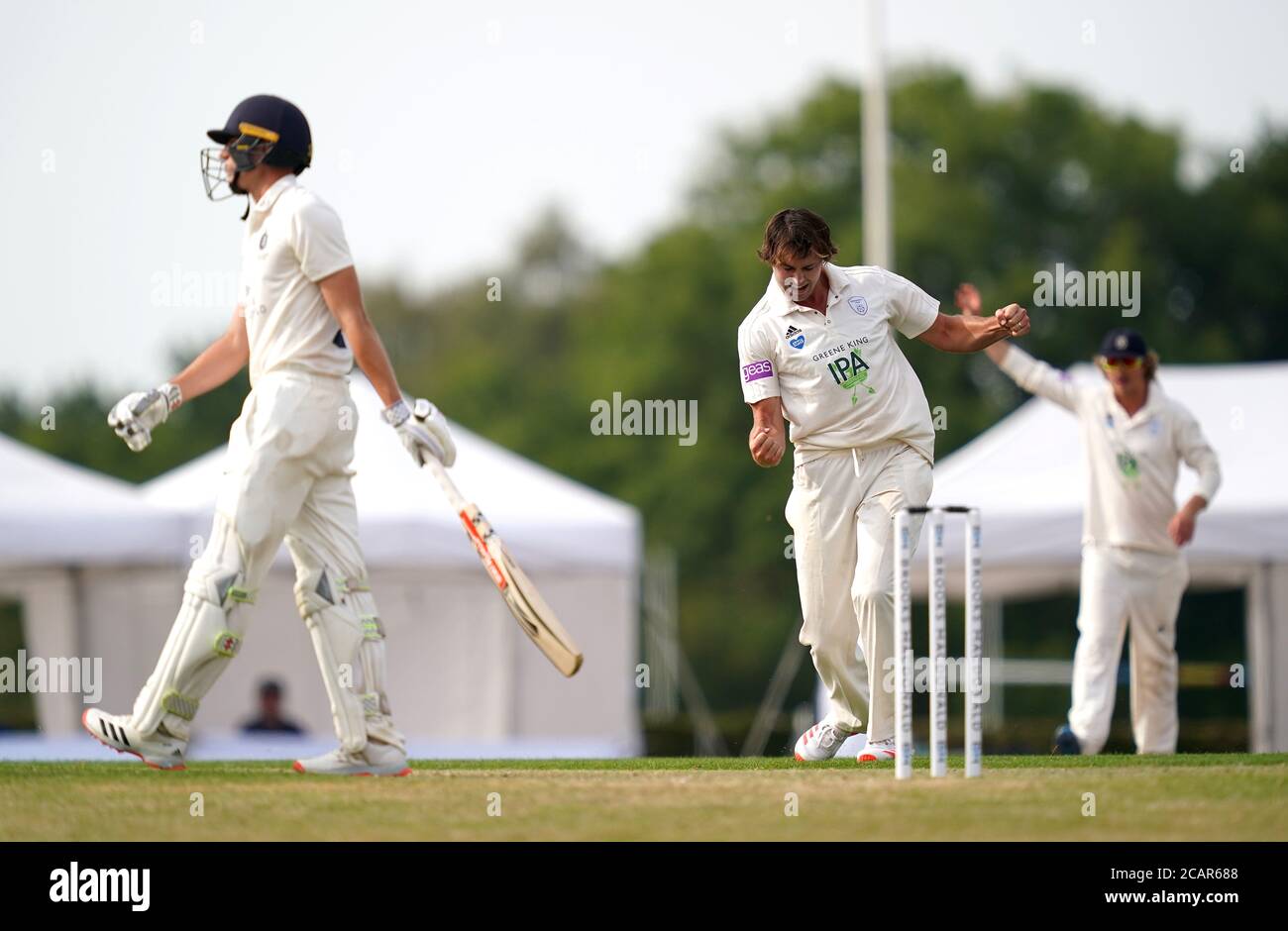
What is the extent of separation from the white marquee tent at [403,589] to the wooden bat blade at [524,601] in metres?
8.83

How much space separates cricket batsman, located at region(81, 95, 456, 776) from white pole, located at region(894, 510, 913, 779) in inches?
64.2

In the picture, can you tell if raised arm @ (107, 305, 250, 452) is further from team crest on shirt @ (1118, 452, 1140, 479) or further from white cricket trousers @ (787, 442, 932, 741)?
team crest on shirt @ (1118, 452, 1140, 479)

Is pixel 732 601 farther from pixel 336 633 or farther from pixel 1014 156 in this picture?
pixel 336 633

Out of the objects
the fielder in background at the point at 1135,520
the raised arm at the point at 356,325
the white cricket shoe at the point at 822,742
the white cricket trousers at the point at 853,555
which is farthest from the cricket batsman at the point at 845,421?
the fielder in background at the point at 1135,520

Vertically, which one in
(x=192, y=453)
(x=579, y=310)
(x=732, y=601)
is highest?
(x=579, y=310)

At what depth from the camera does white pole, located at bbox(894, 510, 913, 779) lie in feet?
20.5

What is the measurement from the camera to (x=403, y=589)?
18.5 m

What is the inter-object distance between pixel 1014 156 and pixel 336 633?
3996cm

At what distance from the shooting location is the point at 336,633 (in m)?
6.80

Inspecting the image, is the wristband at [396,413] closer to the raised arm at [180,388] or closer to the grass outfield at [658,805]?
the raised arm at [180,388]

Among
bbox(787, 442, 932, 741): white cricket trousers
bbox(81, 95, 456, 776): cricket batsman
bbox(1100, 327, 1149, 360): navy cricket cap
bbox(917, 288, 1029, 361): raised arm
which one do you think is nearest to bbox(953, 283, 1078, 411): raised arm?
bbox(1100, 327, 1149, 360): navy cricket cap

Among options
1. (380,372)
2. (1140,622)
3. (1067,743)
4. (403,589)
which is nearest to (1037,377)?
(1140,622)
